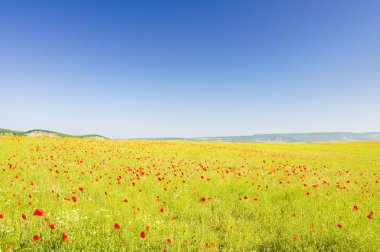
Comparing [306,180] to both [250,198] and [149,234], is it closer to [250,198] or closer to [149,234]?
[250,198]

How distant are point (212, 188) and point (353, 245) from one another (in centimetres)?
489

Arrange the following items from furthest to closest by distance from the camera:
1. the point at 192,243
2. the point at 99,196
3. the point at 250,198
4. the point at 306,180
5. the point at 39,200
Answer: the point at 306,180 → the point at 250,198 → the point at 99,196 → the point at 39,200 → the point at 192,243

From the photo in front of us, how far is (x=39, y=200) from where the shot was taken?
6723 mm

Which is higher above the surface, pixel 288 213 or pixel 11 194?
pixel 11 194

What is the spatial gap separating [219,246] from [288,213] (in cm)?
262

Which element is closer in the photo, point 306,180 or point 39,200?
point 39,200

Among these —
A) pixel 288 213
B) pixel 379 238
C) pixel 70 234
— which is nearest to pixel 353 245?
pixel 379 238

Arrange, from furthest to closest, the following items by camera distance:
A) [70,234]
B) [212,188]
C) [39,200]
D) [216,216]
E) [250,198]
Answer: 1. [212,188]
2. [250,198]
3. [39,200]
4. [216,216]
5. [70,234]

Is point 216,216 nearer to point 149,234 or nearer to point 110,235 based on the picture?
point 149,234

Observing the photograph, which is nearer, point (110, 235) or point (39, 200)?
point (110, 235)

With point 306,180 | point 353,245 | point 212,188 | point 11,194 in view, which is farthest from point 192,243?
point 306,180

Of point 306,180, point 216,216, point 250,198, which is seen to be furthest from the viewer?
point 306,180

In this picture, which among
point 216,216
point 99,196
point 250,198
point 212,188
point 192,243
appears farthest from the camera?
point 212,188

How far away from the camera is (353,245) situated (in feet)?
15.0
